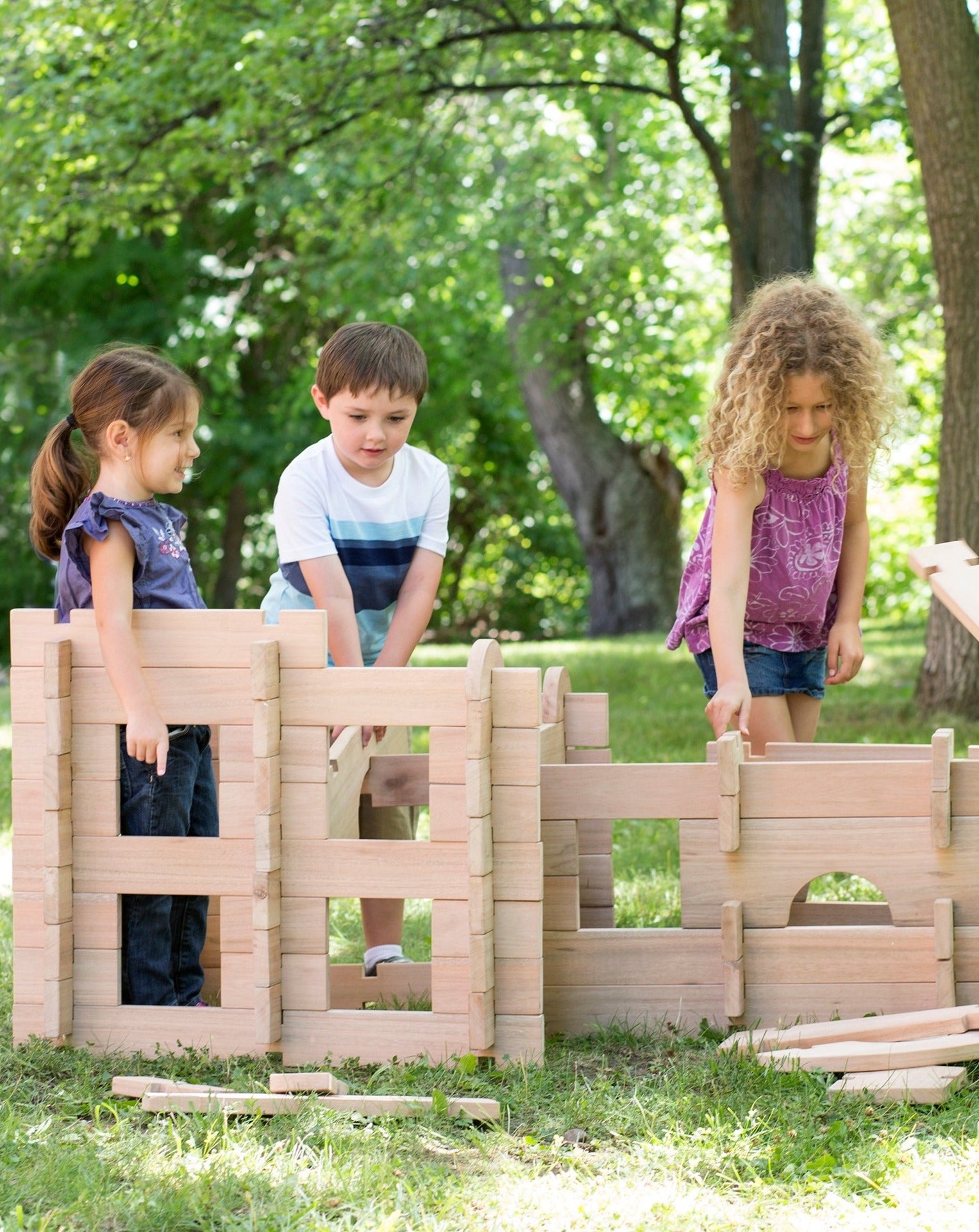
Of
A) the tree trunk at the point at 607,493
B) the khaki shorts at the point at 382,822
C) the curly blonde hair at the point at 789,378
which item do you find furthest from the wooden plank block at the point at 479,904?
the tree trunk at the point at 607,493

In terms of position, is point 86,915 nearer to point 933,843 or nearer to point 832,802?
point 832,802

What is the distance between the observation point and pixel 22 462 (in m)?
16.8

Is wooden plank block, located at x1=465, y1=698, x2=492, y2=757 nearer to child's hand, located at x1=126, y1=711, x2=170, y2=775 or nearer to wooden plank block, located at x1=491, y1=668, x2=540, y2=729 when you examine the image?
wooden plank block, located at x1=491, y1=668, x2=540, y2=729

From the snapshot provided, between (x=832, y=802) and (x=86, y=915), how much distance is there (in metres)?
1.62

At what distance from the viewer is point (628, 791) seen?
2941mm

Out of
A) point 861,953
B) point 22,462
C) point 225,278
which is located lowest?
point 861,953

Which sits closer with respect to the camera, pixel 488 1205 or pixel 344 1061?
pixel 488 1205

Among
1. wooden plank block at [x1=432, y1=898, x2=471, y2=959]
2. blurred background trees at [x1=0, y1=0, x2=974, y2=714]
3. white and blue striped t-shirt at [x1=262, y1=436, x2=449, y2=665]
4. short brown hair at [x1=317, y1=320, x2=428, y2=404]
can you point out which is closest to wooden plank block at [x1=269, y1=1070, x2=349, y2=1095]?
wooden plank block at [x1=432, y1=898, x2=471, y2=959]

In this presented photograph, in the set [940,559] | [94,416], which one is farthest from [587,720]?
[94,416]

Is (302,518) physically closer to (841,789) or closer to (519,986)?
(519,986)

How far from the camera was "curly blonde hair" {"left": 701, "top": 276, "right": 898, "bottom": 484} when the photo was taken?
10.3 feet

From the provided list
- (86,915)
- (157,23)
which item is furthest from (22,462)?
(86,915)

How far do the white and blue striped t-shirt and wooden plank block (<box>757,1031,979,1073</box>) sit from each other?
149 centimetres

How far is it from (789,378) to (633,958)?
1.39 m
